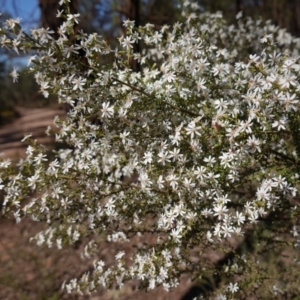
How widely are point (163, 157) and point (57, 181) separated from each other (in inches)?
25.7

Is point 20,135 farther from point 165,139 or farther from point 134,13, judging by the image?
point 165,139

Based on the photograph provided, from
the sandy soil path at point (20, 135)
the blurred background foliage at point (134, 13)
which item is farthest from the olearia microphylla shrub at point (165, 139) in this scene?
the sandy soil path at point (20, 135)

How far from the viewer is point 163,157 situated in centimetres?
239

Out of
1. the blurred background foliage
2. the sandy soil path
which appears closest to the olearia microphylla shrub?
the blurred background foliage

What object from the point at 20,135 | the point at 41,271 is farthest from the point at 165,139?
the point at 20,135

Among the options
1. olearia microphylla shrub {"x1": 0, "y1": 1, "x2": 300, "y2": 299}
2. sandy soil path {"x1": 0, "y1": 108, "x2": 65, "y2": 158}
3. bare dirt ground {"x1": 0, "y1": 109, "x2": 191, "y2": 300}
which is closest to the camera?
olearia microphylla shrub {"x1": 0, "y1": 1, "x2": 300, "y2": 299}

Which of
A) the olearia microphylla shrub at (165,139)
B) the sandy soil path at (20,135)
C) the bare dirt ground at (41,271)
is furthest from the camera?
the sandy soil path at (20,135)

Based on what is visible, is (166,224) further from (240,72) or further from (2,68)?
(2,68)

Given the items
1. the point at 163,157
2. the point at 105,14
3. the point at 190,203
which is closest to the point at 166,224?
the point at 190,203

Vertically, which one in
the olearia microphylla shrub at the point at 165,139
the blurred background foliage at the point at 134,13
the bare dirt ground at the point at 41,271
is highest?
the blurred background foliage at the point at 134,13

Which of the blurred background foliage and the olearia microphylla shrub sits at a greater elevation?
the blurred background foliage

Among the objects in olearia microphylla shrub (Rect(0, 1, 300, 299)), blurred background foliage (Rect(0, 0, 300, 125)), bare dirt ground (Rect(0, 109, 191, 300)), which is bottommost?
bare dirt ground (Rect(0, 109, 191, 300))

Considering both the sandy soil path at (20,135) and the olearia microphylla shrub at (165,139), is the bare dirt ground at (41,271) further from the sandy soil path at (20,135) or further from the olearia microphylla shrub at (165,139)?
the sandy soil path at (20,135)

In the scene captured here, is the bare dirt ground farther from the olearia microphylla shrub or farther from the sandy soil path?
the sandy soil path
